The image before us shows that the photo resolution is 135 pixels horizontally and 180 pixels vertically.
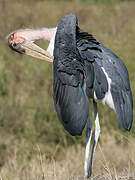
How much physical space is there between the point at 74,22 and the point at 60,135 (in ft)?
13.7

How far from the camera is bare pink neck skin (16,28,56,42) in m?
5.43

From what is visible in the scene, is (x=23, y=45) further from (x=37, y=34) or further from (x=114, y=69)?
(x=114, y=69)

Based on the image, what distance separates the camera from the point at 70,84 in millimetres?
4227

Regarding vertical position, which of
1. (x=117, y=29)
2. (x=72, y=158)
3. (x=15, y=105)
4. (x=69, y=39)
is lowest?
(x=72, y=158)

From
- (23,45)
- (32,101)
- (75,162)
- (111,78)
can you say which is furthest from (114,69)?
(32,101)

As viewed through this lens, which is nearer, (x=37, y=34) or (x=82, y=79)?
(x=82, y=79)

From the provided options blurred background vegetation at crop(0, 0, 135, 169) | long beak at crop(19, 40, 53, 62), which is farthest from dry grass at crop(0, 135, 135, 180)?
long beak at crop(19, 40, 53, 62)

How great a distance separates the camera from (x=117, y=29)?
46.8 feet

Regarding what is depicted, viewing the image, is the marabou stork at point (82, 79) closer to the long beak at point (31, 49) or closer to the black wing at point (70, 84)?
the black wing at point (70, 84)

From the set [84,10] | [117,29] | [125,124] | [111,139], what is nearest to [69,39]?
[125,124]

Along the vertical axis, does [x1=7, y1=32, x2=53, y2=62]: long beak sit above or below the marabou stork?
above

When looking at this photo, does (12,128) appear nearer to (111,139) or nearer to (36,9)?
(111,139)

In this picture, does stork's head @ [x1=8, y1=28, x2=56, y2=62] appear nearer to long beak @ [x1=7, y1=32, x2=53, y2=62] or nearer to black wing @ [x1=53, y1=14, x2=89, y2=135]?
long beak @ [x1=7, y1=32, x2=53, y2=62]

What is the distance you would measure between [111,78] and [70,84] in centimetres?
40
